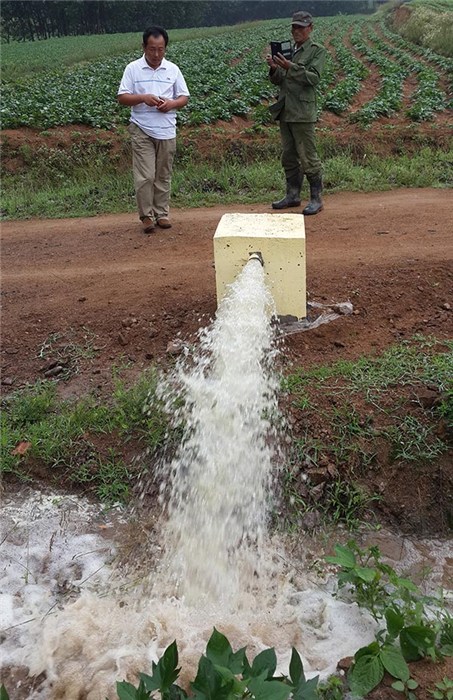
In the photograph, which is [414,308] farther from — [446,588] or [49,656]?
[49,656]

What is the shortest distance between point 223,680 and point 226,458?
1379 millimetres

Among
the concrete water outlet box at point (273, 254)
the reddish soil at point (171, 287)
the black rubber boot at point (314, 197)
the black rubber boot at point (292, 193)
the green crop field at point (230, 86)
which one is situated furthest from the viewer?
the green crop field at point (230, 86)

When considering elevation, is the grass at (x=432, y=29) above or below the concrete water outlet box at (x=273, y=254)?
above

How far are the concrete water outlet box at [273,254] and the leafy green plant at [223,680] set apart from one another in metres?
2.37

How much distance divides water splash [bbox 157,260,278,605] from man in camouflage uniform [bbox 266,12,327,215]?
272 centimetres

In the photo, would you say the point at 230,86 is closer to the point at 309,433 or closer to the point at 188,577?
the point at 309,433

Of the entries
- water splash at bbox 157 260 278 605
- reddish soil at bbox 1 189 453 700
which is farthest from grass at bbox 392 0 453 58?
water splash at bbox 157 260 278 605

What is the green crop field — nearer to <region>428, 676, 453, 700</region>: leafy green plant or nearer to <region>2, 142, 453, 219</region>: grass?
<region>2, 142, 453, 219</region>: grass

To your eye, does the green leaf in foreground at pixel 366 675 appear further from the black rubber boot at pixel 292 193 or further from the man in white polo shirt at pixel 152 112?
the black rubber boot at pixel 292 193

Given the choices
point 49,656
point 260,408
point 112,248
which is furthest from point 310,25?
point 49,656

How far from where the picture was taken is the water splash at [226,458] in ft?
9.10

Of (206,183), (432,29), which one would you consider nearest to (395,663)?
(206,183)

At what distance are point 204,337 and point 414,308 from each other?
1.48 meters

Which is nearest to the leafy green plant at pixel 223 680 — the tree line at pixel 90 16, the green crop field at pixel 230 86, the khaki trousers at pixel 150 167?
the khaki trousers at pixel 150 167
